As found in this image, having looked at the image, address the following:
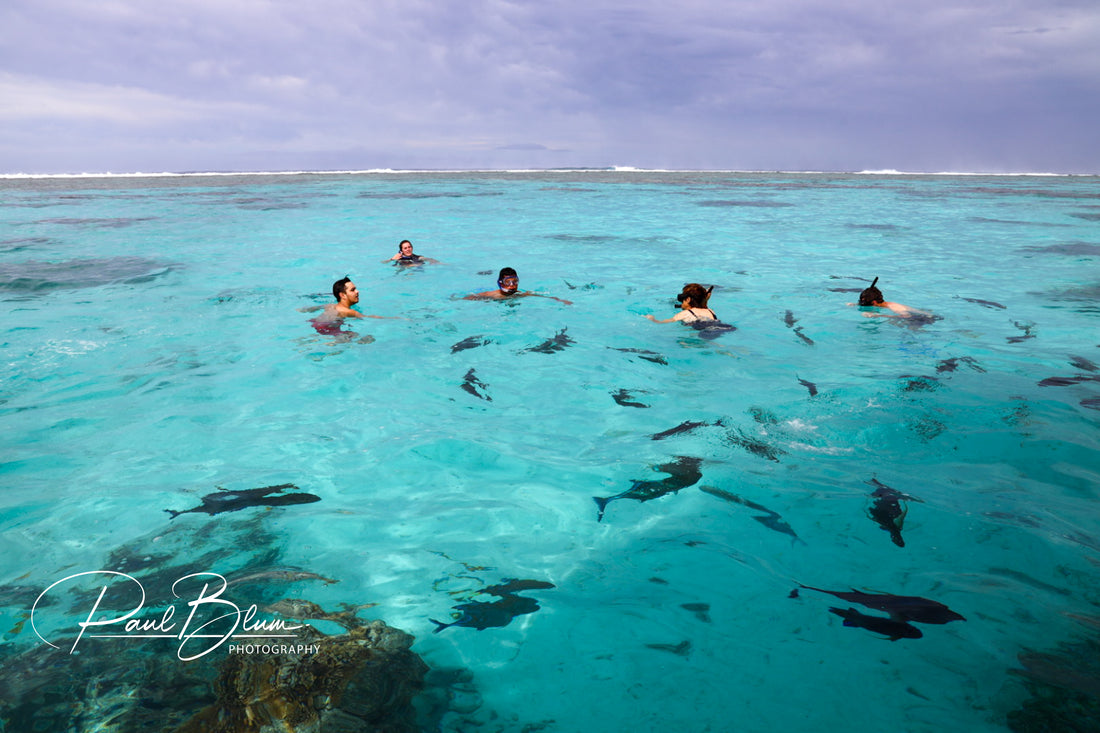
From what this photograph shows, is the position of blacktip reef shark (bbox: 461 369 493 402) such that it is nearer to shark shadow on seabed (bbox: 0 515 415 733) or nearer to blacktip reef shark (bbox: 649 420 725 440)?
blacktip reef shark (bbox: 649 420 725 440)

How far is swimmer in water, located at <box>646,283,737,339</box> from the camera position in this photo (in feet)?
33.7

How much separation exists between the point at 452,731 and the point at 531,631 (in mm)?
845

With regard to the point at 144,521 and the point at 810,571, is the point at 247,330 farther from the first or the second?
the point at 810,571

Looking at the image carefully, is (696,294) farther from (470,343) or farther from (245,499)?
(245,499)

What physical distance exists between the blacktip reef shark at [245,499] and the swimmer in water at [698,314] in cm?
692

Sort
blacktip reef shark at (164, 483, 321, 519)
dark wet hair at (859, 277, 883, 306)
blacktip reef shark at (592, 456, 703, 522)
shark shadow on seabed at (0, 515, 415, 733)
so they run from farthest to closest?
1. dark wet hair at (859, 277, 883, 306)
2. blacktip reef shark at (592, 456, 703, 522)
3. blacktip reef shark at (164, 483, 321, 519)
4. shark shadow on seabed at (0, 515, 415, 733)

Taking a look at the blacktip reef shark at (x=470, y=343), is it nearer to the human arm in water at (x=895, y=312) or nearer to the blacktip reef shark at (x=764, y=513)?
the blacktip reef shark at (x=764, y=513)

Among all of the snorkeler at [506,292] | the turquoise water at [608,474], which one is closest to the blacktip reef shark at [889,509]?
the turquoise water at [608,474]

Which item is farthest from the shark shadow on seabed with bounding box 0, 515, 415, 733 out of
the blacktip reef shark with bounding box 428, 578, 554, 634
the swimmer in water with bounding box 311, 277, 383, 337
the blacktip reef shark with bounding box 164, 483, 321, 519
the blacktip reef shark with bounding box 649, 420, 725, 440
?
the swimmer in water with bounding box 311, 277, 383, 337

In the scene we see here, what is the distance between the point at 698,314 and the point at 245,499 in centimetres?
766

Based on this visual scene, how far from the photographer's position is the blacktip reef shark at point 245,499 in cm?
500

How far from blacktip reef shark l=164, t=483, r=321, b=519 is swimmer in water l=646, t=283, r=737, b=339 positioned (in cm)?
692

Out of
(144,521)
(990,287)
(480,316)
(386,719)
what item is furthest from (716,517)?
(990,287)
